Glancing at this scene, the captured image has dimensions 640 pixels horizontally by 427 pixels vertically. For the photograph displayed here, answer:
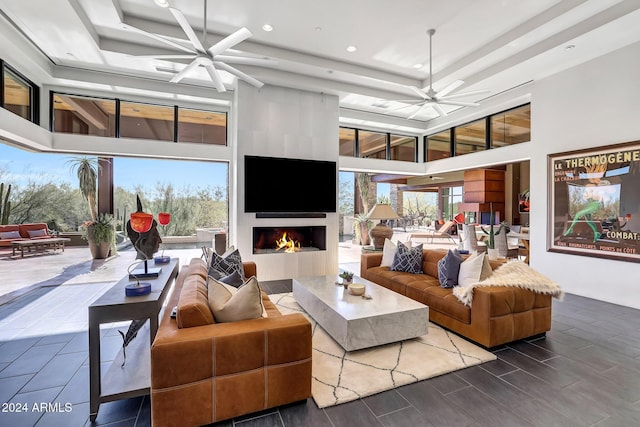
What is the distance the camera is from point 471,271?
11.4 feet

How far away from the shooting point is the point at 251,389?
1953mm

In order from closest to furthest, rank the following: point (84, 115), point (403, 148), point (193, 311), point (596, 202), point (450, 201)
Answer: point (193, 311) → point (596, 202) → point (84, 115) → point (403, 148) → point (450, 201)

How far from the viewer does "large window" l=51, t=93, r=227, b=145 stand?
5.82 metres

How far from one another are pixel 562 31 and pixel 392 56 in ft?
7.76

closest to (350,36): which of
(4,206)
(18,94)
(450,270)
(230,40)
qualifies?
(230,40)

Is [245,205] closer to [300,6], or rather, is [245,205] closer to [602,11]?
[300,6]

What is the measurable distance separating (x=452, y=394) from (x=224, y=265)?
232cm

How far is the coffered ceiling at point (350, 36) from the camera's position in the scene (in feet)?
12.6

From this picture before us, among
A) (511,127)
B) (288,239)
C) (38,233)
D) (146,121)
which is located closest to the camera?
(288,239)

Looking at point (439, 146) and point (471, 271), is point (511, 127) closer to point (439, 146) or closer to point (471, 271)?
point (439, 146)

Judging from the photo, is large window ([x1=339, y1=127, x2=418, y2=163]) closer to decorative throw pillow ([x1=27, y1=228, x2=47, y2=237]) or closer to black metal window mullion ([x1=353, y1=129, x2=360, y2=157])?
black metal window mullion ([x1=353, y1=129, x2=360, y2=157])

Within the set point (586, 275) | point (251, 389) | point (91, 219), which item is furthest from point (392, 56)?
point (91, 219)

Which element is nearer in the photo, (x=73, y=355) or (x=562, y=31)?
(x=73, y=355)

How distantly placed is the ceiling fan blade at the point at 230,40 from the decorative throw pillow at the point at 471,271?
3.58 meters
